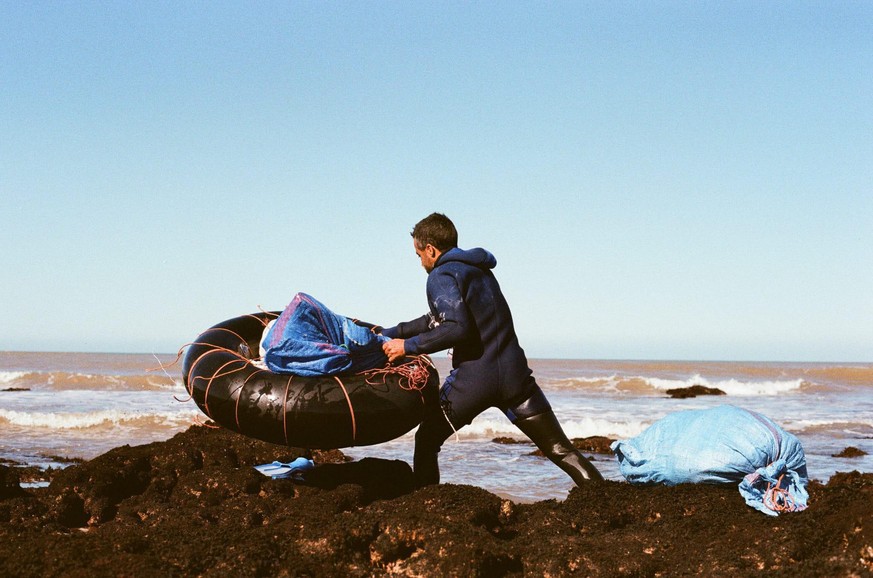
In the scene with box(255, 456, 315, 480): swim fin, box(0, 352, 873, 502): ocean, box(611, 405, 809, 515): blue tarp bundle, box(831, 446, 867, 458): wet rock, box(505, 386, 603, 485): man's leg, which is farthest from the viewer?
box(831, 446, 867, 458): wet rock

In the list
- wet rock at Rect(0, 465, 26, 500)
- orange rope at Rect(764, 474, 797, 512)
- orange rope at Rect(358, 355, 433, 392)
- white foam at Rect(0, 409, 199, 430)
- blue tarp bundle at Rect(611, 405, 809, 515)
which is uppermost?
orange rope at Rect(358, 355, 433, 392)

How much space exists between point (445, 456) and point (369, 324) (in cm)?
412

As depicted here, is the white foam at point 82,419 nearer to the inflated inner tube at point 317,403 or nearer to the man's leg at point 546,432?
the inflated inner tube at point 317,403

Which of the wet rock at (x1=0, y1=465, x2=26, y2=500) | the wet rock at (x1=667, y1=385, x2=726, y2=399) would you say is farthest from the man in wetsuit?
the wet rock at (x1=667, y1=385, x2=726, y2=399)

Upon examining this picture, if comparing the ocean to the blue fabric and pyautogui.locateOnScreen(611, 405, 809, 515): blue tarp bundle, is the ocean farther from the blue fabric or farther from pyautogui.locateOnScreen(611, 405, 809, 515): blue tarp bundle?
pyautogui.locateOnScreen(611, 405, 809, 515): blue tarp bundle

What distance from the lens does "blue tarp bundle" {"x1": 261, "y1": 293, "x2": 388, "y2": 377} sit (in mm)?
5551

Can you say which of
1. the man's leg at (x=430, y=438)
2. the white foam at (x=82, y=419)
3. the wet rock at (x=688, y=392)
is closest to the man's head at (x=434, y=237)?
the man's leg at (x=430, y=438)

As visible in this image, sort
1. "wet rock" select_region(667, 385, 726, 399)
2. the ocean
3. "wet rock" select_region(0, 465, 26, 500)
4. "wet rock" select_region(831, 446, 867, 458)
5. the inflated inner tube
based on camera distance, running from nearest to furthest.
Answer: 1. the inflated inner tube
2. "wet rock" select_region(0, 465, 26, 500)
3. the ocean
4. "wet rock" select_region(831, 446, 867, 458)
5. "wet rock" select_region(667, 385, 726, 399)

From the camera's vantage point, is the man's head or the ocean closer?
the man's head

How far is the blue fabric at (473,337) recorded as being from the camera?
5.35 metres

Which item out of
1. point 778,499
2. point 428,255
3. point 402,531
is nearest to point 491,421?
point 428,255

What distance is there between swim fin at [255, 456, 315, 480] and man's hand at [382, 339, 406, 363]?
1347 millimetres

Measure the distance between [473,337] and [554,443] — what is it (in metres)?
0.96

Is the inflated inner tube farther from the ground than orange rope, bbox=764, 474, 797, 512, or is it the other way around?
the inflated inner tube
